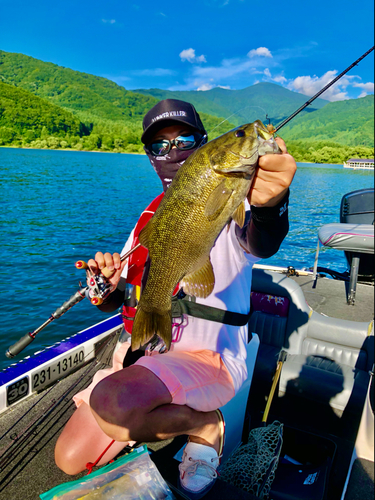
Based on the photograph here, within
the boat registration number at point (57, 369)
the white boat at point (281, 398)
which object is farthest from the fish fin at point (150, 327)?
the boat registration number at point (57, 369)

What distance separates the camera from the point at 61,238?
1558 centimetres

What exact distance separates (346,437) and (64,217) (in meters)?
18.3

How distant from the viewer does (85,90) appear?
147000 mm

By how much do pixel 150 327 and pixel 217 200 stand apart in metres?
0.84

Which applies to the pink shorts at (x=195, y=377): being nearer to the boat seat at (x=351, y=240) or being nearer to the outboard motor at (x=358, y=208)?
the boat seat at (x=351, y=240)

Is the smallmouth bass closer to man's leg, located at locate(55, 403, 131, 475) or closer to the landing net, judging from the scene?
man's leg, located at locate(55, 403, 131, 475)

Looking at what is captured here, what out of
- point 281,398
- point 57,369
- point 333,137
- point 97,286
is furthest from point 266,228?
point 333,137

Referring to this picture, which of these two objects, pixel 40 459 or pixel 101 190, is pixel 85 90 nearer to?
pixel 101 190

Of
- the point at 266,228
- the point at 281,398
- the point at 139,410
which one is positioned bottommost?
the point at 281,398

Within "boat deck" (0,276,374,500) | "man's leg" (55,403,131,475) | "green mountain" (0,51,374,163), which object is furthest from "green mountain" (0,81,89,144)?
"man's leg" (55,403,131,475)

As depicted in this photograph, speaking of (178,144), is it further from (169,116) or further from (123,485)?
(123,485)

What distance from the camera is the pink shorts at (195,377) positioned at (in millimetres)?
2078

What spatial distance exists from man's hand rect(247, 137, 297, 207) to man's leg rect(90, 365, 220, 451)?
3.96ft

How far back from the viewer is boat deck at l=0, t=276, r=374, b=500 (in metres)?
2.51
